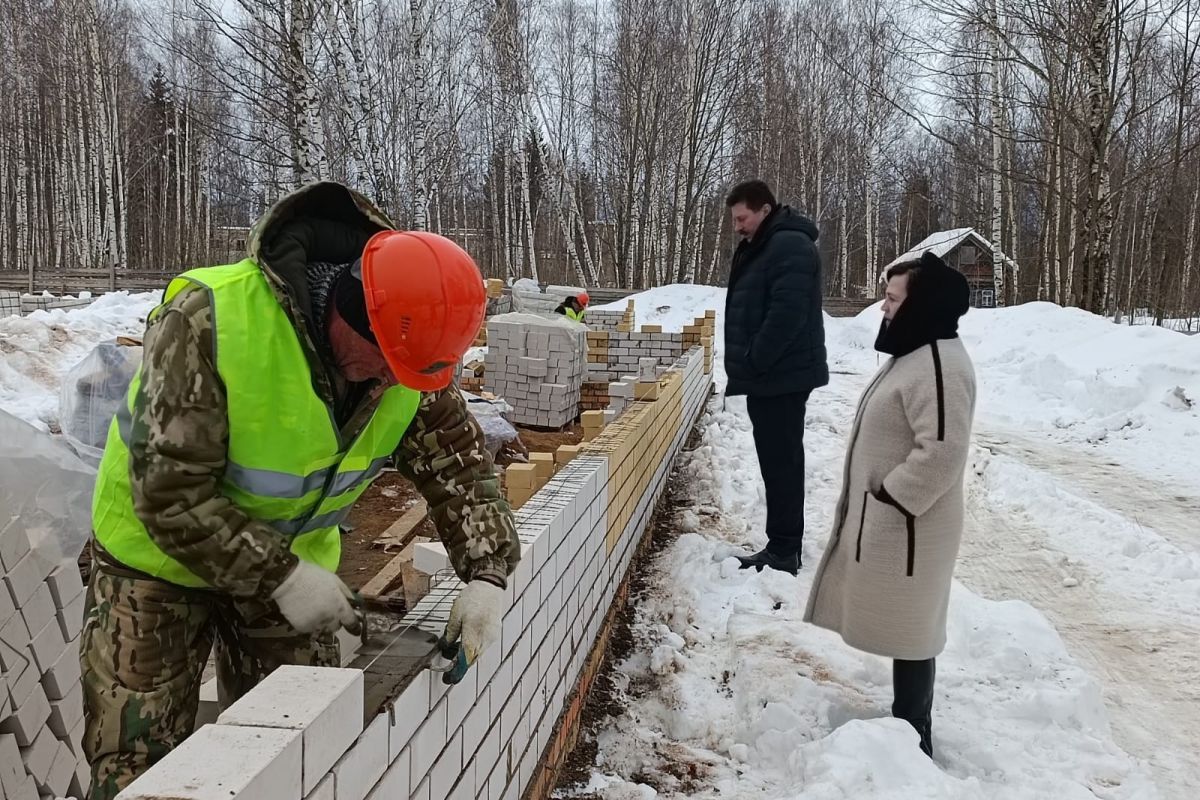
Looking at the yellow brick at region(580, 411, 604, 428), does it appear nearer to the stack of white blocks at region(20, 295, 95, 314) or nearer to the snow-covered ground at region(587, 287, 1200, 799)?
the snow-covered ground at region(587, 287, 1200, 799)

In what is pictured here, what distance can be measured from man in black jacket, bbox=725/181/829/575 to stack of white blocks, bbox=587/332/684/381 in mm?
5315

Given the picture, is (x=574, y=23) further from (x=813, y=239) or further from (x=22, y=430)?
(x=22, y=430)

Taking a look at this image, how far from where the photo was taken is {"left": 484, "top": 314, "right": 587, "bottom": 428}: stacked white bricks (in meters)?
8.70

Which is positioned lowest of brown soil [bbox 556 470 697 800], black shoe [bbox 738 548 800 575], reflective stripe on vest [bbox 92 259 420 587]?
brown soil [bbox 556 470 697 800]

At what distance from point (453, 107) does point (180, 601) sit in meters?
19.8

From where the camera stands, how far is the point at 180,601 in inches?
73.6

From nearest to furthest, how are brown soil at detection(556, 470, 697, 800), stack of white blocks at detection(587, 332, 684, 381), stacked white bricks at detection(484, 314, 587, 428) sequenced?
brown soil at detection(556, 470, 697, 800) < stacked white bricks at detection(484, 314, 587, 428) < stack of white blocks at detection(587, 332, 684, 381)

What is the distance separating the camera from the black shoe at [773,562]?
4555 mm

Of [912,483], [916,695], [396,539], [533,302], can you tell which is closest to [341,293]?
[912,483]

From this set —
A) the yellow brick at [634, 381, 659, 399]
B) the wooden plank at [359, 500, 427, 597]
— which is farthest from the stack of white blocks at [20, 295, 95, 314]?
the yellow brick at [634, 381, 659, 399]

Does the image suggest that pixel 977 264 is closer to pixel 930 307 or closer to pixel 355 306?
pixel 930 307

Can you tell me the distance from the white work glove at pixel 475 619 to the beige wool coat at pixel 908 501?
1479 mm

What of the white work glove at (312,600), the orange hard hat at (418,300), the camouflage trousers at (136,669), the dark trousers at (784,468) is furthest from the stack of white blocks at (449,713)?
the dark trousers at (784,468)

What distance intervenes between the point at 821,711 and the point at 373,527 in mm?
3375
